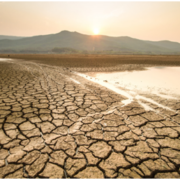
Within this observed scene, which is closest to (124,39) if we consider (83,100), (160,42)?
(160,42)

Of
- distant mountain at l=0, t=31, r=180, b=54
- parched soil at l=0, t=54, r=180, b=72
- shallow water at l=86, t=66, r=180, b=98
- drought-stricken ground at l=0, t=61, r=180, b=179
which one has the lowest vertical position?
drought-stricken ground at l=0, t=61, r=180, b=179


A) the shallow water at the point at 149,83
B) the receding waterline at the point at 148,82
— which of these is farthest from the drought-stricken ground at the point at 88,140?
the receding waterline at the point at 148,82

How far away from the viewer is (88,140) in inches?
63.7

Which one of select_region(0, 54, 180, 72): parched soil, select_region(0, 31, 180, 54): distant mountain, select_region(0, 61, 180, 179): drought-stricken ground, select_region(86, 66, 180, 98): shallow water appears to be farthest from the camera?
select_region(0, 31, 180, 54): distant mountain

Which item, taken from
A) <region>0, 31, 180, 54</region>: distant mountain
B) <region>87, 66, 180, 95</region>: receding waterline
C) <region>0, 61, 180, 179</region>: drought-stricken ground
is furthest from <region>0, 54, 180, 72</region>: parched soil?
<region>0, 31, 180, 54</region>: distant mountain

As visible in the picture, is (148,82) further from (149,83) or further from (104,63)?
(104,63)

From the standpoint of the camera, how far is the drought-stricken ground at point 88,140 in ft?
3.92

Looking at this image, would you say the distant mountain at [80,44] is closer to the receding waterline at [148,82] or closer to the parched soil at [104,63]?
the parched soil at [104,63]

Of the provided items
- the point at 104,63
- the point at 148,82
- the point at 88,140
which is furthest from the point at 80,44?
the point at 88,140

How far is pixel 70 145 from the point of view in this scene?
1.51 m

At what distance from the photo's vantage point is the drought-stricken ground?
1.20 m

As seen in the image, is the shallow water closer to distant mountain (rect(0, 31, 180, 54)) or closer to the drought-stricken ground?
the drought-stricken ground

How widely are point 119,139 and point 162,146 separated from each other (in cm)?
54

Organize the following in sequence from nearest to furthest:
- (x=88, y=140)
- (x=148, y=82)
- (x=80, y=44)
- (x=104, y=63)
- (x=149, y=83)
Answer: (x=88, y=140) < (x=149, y=83) < (x=148, y=82) < (x=104, y=63) < (x=80, y=44)
